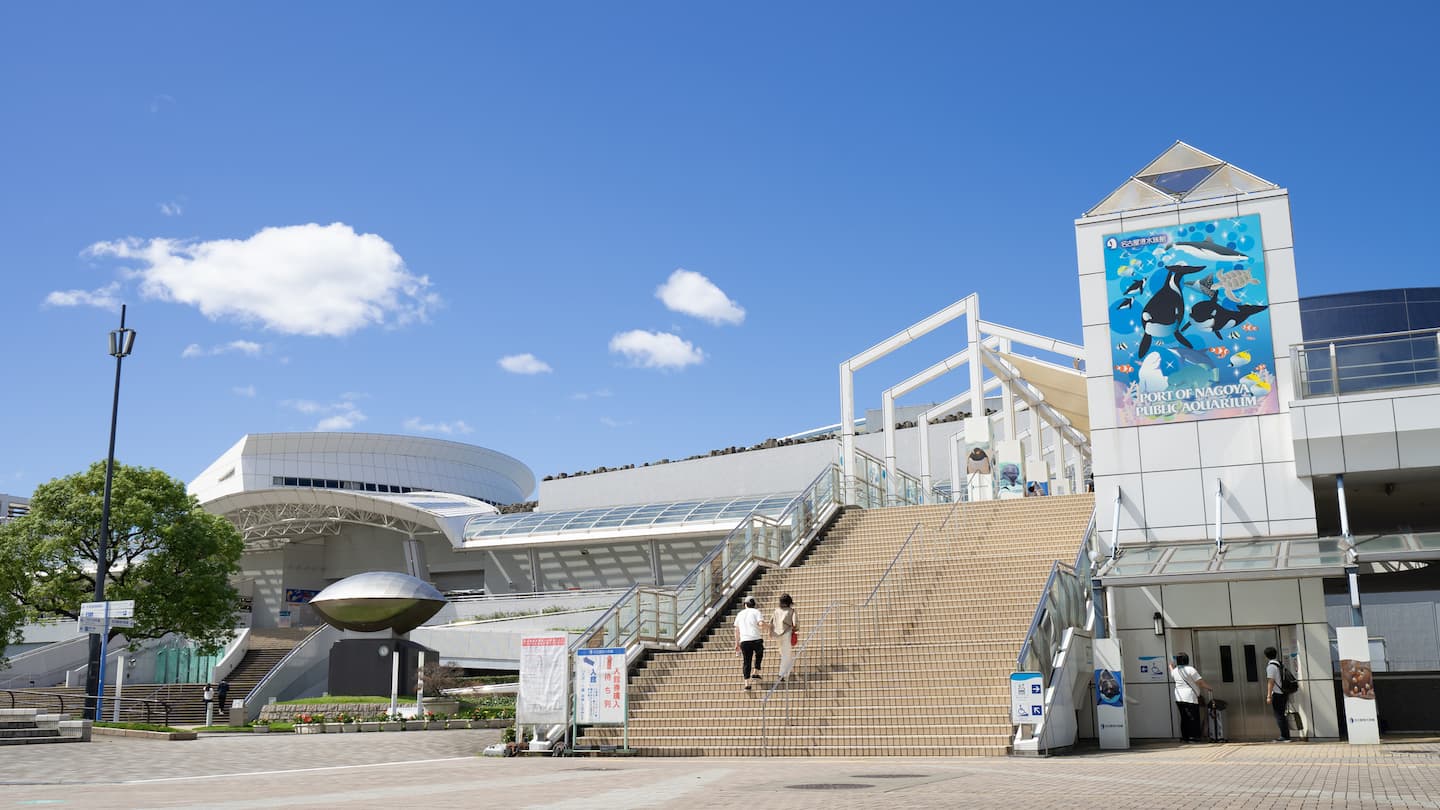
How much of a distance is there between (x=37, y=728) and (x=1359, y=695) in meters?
20.2

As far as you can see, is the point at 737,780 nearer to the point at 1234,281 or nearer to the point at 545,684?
the point at 545,684

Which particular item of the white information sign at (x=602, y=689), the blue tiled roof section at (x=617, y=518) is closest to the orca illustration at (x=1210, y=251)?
the white information sign at (x=602, y=689)

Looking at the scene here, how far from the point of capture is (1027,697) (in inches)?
536

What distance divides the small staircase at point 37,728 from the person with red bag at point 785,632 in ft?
39.6

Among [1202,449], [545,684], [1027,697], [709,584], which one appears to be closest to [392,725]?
[709,584]

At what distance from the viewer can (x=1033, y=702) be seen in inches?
536

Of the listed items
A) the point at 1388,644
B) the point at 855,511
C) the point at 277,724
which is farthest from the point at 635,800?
the point at 1388,644

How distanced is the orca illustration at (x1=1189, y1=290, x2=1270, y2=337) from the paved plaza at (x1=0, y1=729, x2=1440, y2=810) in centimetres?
661

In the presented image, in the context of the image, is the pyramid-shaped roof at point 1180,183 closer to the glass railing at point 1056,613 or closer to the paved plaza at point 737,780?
the glass railing at point 1056,613

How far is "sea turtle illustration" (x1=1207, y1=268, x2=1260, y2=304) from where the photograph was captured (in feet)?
63.2

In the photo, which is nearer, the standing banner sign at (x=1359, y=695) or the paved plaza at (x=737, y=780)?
the paved plaza at (x=737, y=780)

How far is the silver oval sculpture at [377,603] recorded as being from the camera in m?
29.1

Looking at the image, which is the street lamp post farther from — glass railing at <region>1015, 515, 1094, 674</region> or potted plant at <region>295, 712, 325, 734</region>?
glass railing at <region>1015, 515, 1094, 674</region>

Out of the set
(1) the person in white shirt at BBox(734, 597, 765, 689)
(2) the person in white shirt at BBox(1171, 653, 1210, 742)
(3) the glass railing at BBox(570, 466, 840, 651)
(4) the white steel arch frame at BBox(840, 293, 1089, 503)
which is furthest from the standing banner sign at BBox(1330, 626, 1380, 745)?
(4) the white steel arch frame at BBox(840, 293, 1089, 503)
